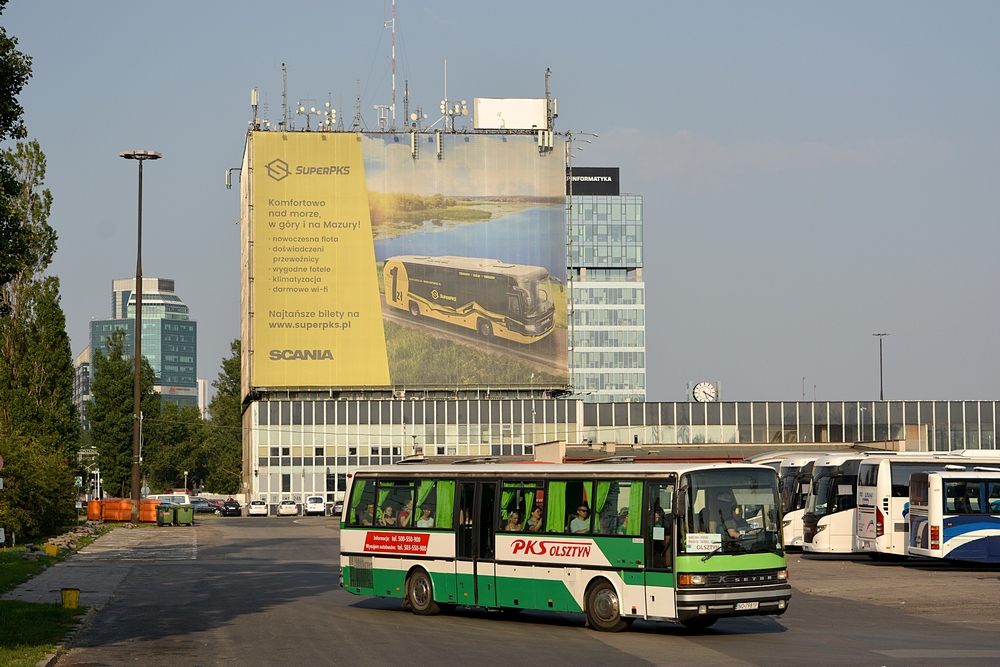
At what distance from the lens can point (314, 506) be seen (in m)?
101

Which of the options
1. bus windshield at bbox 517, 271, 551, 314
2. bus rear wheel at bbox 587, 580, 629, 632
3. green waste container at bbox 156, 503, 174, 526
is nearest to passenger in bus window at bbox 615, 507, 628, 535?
bus rear wheel at bbox 587, 580, 629, 632

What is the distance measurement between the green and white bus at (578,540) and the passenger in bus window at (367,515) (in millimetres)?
26

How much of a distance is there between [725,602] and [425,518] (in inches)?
252

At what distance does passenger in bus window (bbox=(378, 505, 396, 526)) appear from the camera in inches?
942

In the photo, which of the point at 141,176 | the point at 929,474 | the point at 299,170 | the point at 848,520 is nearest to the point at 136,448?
the point at 141,176

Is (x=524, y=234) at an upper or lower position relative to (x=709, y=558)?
upper

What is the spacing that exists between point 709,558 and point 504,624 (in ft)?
14.0

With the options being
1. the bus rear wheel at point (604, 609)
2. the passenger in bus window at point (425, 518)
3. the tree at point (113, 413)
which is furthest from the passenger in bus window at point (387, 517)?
the tree at point (113, 413)

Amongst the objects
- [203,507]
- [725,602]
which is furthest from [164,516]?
[725,602]

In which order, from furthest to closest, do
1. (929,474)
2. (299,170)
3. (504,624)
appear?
(299,170), (929,474), (504,624)

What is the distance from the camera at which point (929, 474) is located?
34.7 metres

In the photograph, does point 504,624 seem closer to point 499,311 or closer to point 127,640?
point 127,640

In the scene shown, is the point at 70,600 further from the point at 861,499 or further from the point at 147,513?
the point at 147,513

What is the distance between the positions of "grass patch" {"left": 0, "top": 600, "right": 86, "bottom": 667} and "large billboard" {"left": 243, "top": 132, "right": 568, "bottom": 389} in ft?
276
